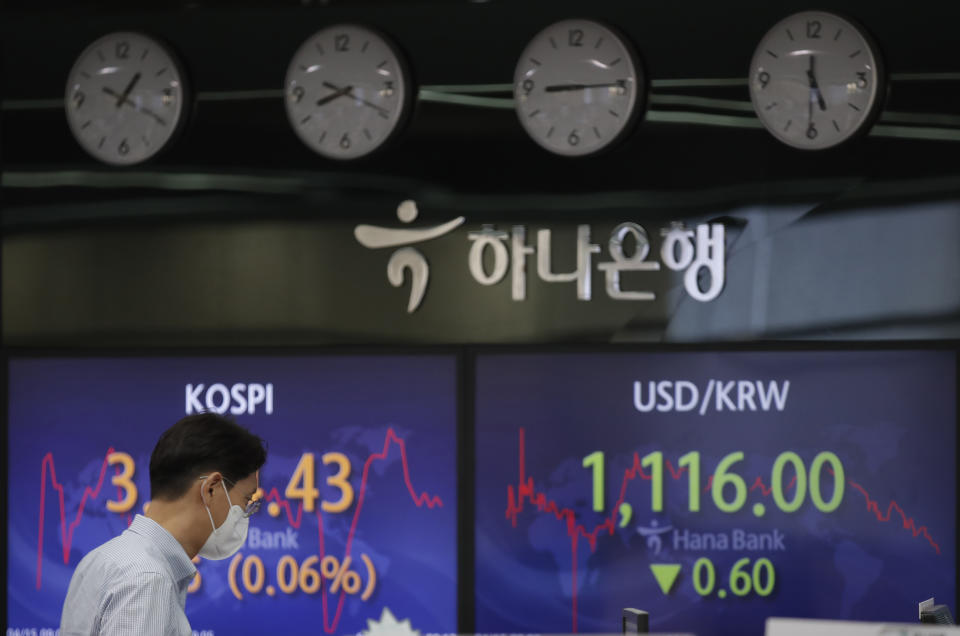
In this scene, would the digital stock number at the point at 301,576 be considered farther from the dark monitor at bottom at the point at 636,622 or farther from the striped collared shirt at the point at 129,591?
the striped collared shirt at the point at 129,591

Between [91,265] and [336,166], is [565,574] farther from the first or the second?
[91,265]

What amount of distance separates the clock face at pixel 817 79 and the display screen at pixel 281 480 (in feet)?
4.30

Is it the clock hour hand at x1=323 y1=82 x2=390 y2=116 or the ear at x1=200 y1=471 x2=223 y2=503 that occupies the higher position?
A: the clock hour hand at x1=323 y1=82 x2=390 y2=116

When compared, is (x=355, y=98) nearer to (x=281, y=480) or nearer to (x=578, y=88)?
(x=578, y=88)

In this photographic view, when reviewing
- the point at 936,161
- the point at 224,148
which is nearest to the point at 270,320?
the point at 224,148

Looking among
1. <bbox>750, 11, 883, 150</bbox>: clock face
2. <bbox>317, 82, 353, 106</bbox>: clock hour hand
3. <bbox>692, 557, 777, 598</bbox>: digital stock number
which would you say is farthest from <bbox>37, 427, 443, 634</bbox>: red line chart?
<bbox>750, 11, 883, 150</bbox>: clock face

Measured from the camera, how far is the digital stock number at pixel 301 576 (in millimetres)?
4055

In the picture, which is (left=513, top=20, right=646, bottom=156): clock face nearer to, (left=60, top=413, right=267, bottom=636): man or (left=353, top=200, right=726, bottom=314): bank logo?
(left=353, top=200, right=726, bottom=314): bank logo

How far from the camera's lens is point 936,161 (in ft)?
12.7

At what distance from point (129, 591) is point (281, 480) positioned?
1838mm

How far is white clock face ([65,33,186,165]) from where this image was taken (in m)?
4.18

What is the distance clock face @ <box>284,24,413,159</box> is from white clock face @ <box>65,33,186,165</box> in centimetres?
41

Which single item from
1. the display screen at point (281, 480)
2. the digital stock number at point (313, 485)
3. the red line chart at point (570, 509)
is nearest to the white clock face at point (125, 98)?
the display screen at point (281, 480)

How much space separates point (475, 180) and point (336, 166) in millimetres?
465
